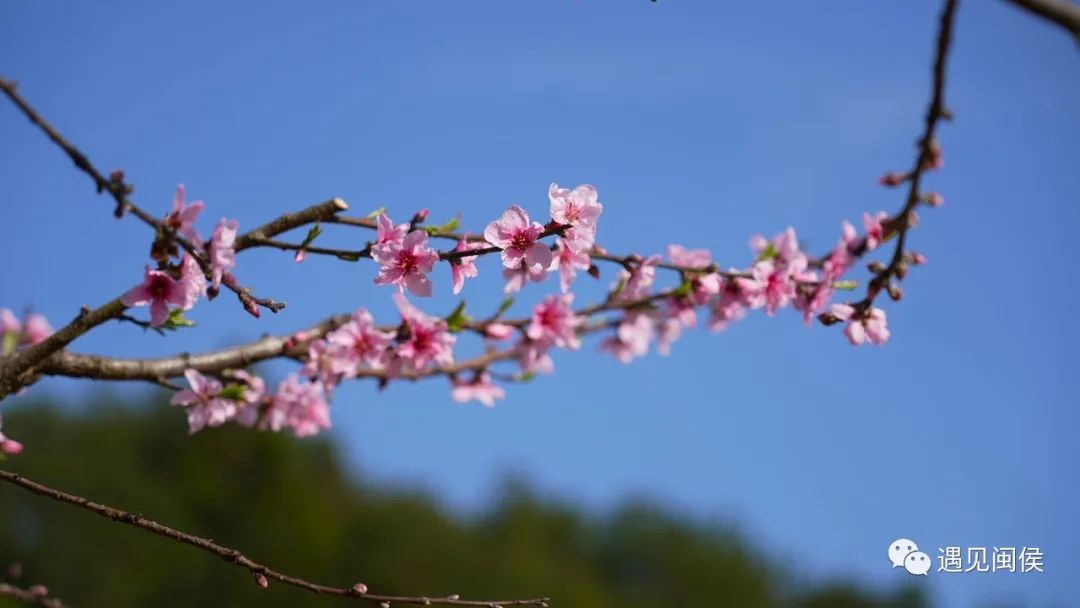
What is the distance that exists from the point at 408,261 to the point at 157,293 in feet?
2.06

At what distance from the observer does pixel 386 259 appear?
2674 mm

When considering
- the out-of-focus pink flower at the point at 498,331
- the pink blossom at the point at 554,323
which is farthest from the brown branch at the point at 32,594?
the pink blossom at the point at 554,323

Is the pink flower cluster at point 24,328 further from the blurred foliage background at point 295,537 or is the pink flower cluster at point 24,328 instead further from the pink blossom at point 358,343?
the blurred foliage background at point 295,537

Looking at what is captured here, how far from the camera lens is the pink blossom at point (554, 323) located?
12.0 feet

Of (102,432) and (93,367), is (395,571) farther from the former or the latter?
(93,367)

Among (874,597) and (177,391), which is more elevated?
(874,597)

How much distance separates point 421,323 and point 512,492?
35330 mm

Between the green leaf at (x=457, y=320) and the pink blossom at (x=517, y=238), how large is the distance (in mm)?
851

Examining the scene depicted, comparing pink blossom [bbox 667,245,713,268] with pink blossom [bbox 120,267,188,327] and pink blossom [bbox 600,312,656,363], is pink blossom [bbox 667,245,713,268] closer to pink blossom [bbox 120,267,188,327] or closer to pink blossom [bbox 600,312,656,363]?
pink blossom [bbox 600,312,656,363]

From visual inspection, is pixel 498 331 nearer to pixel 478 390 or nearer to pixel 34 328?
pixel 478 390

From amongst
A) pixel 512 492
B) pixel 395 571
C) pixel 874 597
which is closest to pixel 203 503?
pixel 395 571

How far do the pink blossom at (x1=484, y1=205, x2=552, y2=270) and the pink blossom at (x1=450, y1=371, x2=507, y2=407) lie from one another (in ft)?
4.53

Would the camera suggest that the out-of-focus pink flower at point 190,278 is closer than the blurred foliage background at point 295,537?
→ Yes

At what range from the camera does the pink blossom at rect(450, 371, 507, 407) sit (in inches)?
154
